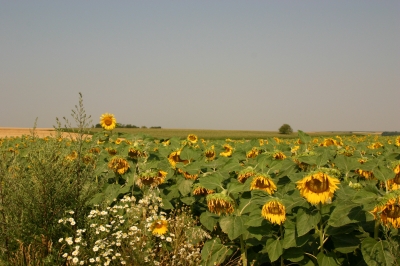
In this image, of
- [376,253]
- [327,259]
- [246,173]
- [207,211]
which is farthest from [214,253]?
[376,253]

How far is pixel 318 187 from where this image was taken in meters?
2.96

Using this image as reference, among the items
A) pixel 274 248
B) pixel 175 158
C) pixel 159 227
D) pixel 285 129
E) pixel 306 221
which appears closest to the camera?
pixel 306 221

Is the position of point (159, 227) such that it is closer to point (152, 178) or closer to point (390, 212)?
point (152, 178)

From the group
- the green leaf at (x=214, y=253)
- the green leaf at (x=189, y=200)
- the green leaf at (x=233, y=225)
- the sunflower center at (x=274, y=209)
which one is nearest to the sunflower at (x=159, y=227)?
the green leaf at (x=189, y=200)

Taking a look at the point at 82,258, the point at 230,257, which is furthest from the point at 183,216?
the point at 82,258

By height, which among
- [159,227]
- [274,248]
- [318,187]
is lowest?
[159,227]

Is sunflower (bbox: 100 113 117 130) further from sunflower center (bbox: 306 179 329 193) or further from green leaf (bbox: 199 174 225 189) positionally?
sunflower center (bbox: 306 179 329 193)

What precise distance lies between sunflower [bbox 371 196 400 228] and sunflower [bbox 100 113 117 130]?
5.60m

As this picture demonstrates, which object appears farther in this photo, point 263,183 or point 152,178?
point 152,178

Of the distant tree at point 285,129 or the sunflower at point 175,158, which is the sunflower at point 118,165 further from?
the distant tree at point 285,129

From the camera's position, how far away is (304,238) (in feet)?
10.6

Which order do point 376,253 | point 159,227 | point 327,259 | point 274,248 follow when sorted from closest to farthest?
point 376,253 < point 327,259 < point 274,248 < point 159,227

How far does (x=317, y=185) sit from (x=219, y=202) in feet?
2.81

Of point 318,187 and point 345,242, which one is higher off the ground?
point 318,187
